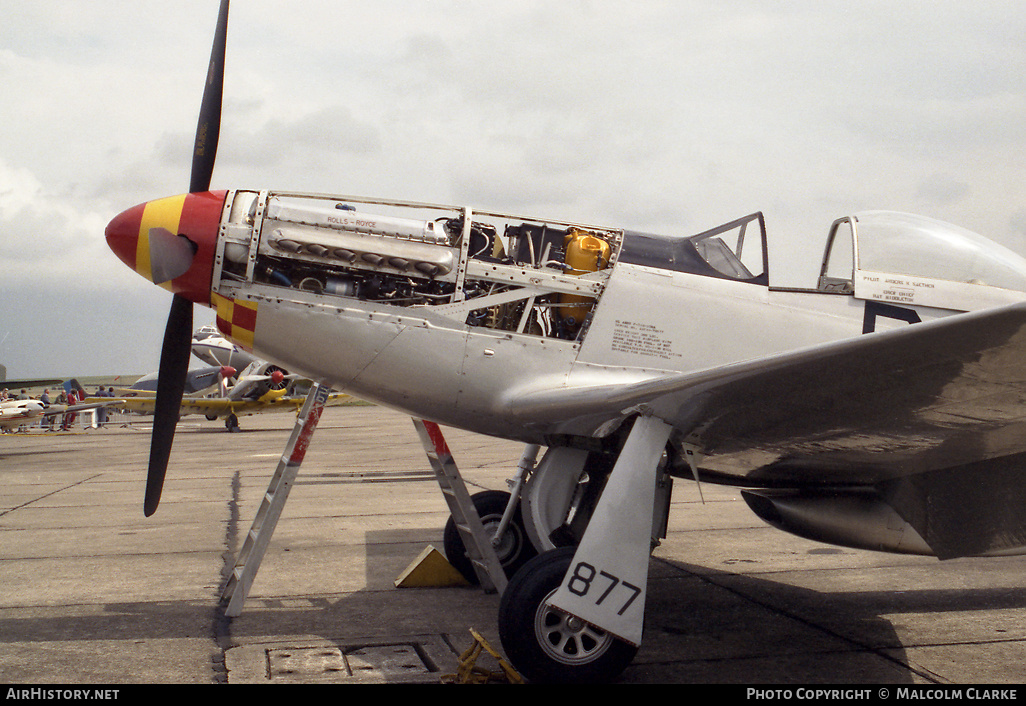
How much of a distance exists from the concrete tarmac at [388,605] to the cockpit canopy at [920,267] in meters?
1.96

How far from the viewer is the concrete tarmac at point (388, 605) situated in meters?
4.00

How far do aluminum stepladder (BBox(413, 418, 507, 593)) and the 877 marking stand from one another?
1673mm

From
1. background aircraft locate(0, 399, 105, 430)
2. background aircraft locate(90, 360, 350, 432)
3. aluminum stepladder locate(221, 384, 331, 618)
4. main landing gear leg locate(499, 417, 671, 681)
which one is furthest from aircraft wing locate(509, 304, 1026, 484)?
background aircraft locate(0, 399, 105, 430)

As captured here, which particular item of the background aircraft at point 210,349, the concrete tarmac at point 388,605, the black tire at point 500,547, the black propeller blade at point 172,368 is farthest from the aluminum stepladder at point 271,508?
the background aircraft at point 210,349

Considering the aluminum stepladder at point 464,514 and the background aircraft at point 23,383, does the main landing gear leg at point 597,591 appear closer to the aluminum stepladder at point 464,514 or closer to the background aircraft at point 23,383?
the aluminum stepladder at point 464,514

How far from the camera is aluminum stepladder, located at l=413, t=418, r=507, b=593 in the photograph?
5.22m

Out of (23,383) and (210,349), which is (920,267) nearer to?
(23,383)

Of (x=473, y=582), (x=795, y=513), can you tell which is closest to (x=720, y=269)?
(x=795, y=513)

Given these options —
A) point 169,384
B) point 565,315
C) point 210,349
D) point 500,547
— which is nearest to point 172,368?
point 169,384

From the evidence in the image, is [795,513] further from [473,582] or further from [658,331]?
[473,582]

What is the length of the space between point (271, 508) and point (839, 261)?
3.78 meters

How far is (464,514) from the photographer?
5250 mm

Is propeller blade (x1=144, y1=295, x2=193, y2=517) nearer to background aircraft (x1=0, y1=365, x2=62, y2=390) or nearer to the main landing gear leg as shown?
the main landing gear leg

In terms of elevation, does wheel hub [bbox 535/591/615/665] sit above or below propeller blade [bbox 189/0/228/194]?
below
